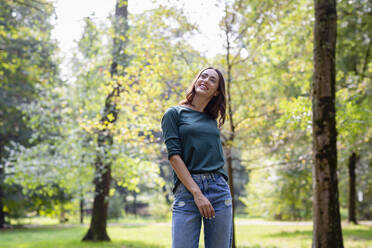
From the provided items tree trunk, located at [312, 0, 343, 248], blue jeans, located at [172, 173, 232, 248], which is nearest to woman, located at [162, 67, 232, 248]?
blue jeans, located at [172, 173, 232, 248]

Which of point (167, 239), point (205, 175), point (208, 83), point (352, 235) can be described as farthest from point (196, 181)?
point (352, 235)

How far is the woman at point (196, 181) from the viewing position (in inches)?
93.7

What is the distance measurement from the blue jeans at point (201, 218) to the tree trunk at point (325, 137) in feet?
9.83

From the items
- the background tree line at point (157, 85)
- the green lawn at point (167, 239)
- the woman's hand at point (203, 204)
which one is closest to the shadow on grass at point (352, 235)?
the green lawn at point (167, 239)

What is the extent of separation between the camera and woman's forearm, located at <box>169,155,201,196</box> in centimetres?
234

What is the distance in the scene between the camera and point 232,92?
8641 mm

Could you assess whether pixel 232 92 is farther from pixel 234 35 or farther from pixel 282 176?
pixel 282 176

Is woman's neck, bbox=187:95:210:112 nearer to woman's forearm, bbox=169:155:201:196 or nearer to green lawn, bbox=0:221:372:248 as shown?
woman's forearm, bbox=169:155:201:196

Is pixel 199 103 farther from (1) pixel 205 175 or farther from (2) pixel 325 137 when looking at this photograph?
(2) pixel 325 137

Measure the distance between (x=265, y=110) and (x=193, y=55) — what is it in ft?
6.79

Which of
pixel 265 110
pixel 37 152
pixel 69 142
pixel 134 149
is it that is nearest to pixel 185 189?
pixel 265 110

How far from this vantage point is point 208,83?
2.73 metres

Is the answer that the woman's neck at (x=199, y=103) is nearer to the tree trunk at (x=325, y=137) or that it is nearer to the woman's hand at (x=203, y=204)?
the woman's hand at (x=203, y=204)

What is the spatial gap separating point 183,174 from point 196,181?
120 mm
